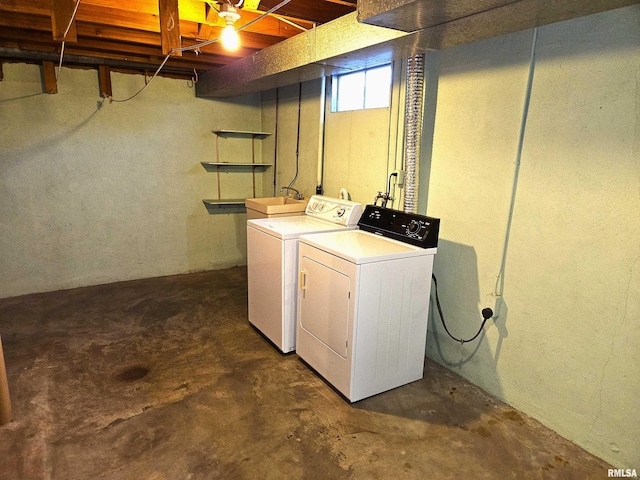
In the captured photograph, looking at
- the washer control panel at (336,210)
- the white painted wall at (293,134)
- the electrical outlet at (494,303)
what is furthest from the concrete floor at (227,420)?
the white painted wall at (293,134)

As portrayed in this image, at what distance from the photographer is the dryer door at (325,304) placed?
7.61 ft

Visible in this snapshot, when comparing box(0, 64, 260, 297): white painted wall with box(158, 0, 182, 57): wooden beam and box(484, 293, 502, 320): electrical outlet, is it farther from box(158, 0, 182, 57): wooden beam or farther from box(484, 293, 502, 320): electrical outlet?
box(484, 293, 502, 320): electrical outlet

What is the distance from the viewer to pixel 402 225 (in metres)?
2.61

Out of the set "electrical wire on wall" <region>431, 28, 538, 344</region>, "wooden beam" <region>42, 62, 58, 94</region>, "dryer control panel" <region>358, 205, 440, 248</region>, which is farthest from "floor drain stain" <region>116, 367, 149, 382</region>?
"wooden beam" <region>42, 62, 58, 94</region>

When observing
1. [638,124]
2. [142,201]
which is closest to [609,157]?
[638,124]

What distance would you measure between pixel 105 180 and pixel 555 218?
408 cm

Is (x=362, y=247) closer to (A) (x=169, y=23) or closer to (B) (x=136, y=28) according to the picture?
(A) (x=169, y=23)

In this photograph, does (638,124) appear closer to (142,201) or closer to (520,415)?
(520,415)

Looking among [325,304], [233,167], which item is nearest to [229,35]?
[325,304]

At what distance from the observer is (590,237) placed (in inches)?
76.2

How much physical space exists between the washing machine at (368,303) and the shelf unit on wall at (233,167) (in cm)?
244

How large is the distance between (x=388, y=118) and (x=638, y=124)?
1.62 metres

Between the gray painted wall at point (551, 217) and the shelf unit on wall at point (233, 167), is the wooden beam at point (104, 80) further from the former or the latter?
the gray painted wall at point (551, 217)

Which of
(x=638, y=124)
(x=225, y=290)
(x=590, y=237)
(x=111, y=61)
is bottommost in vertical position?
(x=225, y=290)
